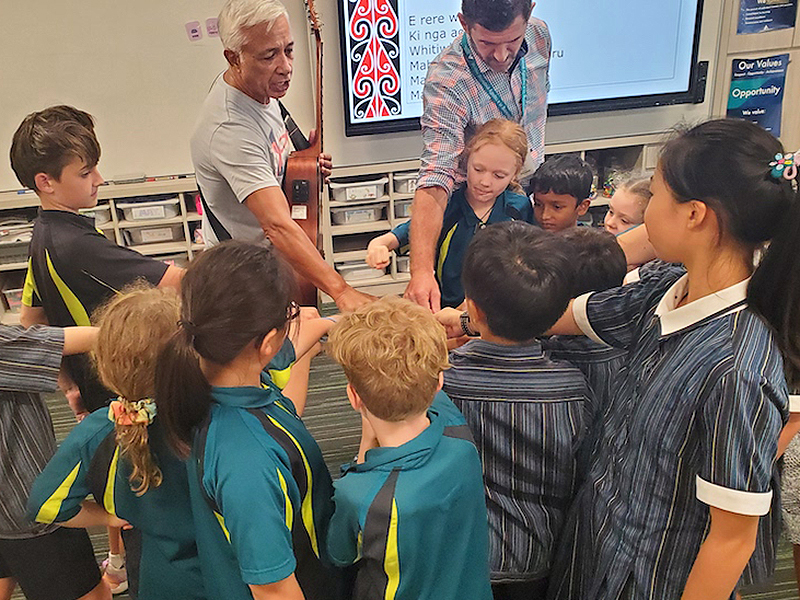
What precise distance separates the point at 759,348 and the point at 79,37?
3.55m

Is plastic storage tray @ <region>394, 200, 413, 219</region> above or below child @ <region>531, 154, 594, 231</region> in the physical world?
below

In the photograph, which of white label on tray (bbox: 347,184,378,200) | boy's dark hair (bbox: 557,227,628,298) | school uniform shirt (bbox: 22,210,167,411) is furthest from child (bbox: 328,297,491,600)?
white label on tray (bbox: 347,184,378,200)

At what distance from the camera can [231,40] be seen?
5.85ft

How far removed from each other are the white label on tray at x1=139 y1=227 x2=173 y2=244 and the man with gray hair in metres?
1.86

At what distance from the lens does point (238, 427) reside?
0.98 meters

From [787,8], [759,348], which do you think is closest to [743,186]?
[759,348]

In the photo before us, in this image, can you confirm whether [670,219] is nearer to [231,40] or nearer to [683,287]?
[683,287]

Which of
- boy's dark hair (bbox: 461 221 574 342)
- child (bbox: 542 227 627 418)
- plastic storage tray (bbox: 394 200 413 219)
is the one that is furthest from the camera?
plastic storage tray (bbox: 394 200 413 219)

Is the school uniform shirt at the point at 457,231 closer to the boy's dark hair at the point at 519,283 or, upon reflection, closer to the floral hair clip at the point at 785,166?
the boy's dark hair at the point at 519,283

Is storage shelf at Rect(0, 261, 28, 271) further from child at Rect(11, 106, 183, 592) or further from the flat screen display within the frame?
child at Rect(11, 106, 183, 592)

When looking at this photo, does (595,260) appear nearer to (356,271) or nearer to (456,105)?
(456,105)

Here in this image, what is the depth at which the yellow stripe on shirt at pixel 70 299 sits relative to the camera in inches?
58.1

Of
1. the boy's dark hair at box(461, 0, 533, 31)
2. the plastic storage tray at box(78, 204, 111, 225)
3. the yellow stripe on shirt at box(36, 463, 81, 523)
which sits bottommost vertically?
the yellow stripe on shirt at box(36, 463, 81, 523)

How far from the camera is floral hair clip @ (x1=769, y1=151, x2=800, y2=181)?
0.86 metres
